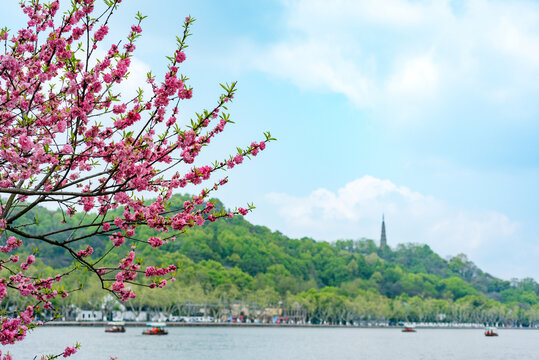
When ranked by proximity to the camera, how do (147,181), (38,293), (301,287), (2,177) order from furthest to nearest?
(301,287), (38,293), (2,177), (147,181)

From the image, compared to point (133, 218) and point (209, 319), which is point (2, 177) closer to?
point (133, 218)

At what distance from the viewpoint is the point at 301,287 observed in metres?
163

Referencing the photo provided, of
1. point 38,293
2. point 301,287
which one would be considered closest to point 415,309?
point 301,287

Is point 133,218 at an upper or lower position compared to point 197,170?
lower

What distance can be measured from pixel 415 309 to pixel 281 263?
149 feet

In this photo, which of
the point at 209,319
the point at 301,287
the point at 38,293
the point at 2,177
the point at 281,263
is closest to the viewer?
the point at 2,177

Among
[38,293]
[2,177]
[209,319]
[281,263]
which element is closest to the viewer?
[2,177]

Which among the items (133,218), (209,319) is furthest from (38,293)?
(209,319)

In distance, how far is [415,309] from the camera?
6491 inches

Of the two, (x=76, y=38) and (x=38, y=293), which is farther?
(x=38, y=293)

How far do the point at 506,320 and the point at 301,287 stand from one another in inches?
2983

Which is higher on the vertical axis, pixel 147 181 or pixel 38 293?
pixel 147 181

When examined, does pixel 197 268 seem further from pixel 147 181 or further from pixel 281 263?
pixel 147 181

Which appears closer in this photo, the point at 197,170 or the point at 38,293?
the point at 197,170
